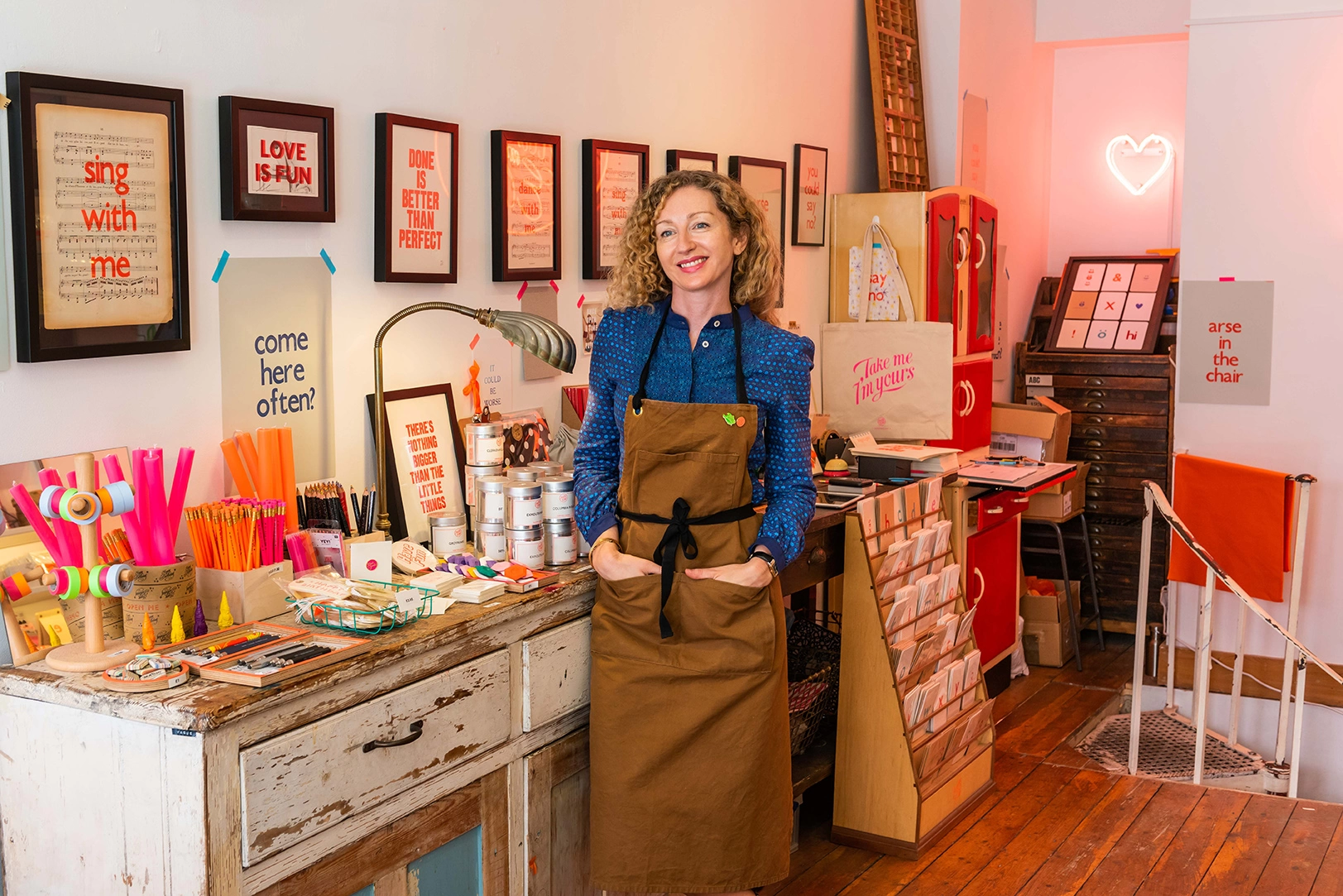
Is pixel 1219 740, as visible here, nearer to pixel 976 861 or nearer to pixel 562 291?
pixel 976 861

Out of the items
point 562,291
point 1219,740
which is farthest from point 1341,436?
point 562,291

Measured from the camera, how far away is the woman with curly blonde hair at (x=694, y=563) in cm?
264

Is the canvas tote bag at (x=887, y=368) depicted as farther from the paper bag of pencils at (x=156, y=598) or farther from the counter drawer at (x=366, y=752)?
the paper bag of pencils at (x=156, y=598)

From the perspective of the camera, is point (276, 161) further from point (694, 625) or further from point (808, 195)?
point (808, 195)

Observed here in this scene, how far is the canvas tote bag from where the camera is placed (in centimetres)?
455

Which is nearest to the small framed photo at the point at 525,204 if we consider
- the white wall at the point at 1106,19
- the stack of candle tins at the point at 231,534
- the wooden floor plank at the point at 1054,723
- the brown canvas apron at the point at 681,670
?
the brown canvas apron at the point at 681,670

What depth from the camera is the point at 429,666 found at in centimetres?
230

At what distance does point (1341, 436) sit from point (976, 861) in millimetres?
2701

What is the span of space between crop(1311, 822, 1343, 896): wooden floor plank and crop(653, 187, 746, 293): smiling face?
241 centimetres

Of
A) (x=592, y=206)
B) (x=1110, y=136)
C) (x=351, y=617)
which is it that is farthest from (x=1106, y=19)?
(x=351, y=617)

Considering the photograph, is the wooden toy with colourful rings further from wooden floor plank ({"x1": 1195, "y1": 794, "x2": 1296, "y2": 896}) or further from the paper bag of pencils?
wooden floor plank ({"x1": 1195, "y1": 794, "x2": 1296, "y2": 896})

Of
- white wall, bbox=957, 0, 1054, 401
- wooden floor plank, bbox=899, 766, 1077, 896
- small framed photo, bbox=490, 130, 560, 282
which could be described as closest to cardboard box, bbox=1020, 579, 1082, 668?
white wall, bbox=957, 0, 1054, 401

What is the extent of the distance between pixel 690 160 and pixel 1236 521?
2514 millimetres

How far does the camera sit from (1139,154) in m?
6.93
